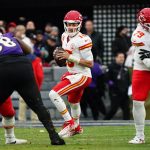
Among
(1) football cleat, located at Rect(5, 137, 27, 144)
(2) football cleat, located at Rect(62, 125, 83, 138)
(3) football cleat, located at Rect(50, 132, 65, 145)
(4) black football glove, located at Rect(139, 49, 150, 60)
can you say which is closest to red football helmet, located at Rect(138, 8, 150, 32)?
(4) black football glove, located at Rect(139, 49, 150, 60)

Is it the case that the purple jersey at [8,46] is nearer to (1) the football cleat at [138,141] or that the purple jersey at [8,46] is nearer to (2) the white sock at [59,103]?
(2) the white sock at [59,103]

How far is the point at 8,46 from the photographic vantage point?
11875 mm

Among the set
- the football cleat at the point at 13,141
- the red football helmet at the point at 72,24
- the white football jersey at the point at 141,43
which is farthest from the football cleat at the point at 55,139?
the red football helmet at the point at 72,24

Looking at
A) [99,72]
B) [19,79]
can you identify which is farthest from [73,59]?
[99,72]

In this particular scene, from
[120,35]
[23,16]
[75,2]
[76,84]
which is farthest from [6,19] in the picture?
[76,84]

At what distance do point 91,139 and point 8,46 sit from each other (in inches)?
88.5

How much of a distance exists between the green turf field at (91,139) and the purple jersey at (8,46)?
1.27 metres

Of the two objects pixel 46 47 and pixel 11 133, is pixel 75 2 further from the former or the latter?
pixel 11 133

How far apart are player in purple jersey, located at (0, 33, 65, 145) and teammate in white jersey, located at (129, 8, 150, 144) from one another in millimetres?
1264

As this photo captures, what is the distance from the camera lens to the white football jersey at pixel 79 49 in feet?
45.5

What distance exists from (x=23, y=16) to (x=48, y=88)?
355cm

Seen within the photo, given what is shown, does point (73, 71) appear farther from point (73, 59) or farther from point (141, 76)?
point (141, 76)

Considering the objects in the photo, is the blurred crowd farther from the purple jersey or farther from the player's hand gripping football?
the purple jersey

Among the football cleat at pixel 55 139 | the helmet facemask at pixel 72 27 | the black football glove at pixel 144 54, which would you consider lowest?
the football cleat at pixel 55 139
